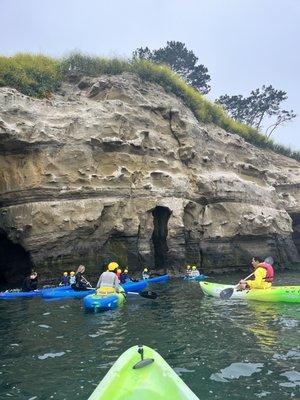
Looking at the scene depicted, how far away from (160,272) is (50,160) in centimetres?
815

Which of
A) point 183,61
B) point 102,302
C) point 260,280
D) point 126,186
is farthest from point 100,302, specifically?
point 183,61

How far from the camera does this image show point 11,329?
9.80 meters

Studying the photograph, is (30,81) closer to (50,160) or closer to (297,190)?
(50,160)

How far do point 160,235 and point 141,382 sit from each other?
18.1 meters

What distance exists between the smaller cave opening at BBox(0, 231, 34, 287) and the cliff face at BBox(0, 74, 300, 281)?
0.22 feet

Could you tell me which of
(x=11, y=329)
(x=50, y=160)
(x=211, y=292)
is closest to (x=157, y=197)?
(x=50, y=160)

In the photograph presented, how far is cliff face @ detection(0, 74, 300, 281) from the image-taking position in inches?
720

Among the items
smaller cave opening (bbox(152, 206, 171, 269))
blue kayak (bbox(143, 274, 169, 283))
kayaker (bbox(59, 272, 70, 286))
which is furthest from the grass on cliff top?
blue kayak (bbox(143, 274, 169, 283))

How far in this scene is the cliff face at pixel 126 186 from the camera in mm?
18281

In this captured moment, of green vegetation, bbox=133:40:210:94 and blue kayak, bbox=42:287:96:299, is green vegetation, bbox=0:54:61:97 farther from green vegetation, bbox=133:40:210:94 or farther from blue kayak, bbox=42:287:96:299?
green vegetation, bbox=133:40:210:94

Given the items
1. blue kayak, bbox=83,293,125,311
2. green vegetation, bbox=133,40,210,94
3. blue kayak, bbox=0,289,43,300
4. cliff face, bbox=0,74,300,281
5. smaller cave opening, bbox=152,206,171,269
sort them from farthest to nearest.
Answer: green vegetation, bbox=133,40,210,94 → smaller cave opening, bbox=152,206,171,269 → cliff face, bbox=0,74,300,281 → blue kayak, bbox=0,289,43,300 → blue kayak, bbox=83,293,125,311

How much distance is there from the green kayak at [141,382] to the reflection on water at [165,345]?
112 centimetres

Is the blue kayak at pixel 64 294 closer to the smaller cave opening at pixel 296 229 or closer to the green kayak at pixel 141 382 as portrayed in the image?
the green kayak at pixel 141 382

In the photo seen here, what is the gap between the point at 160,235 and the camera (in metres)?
22.4
